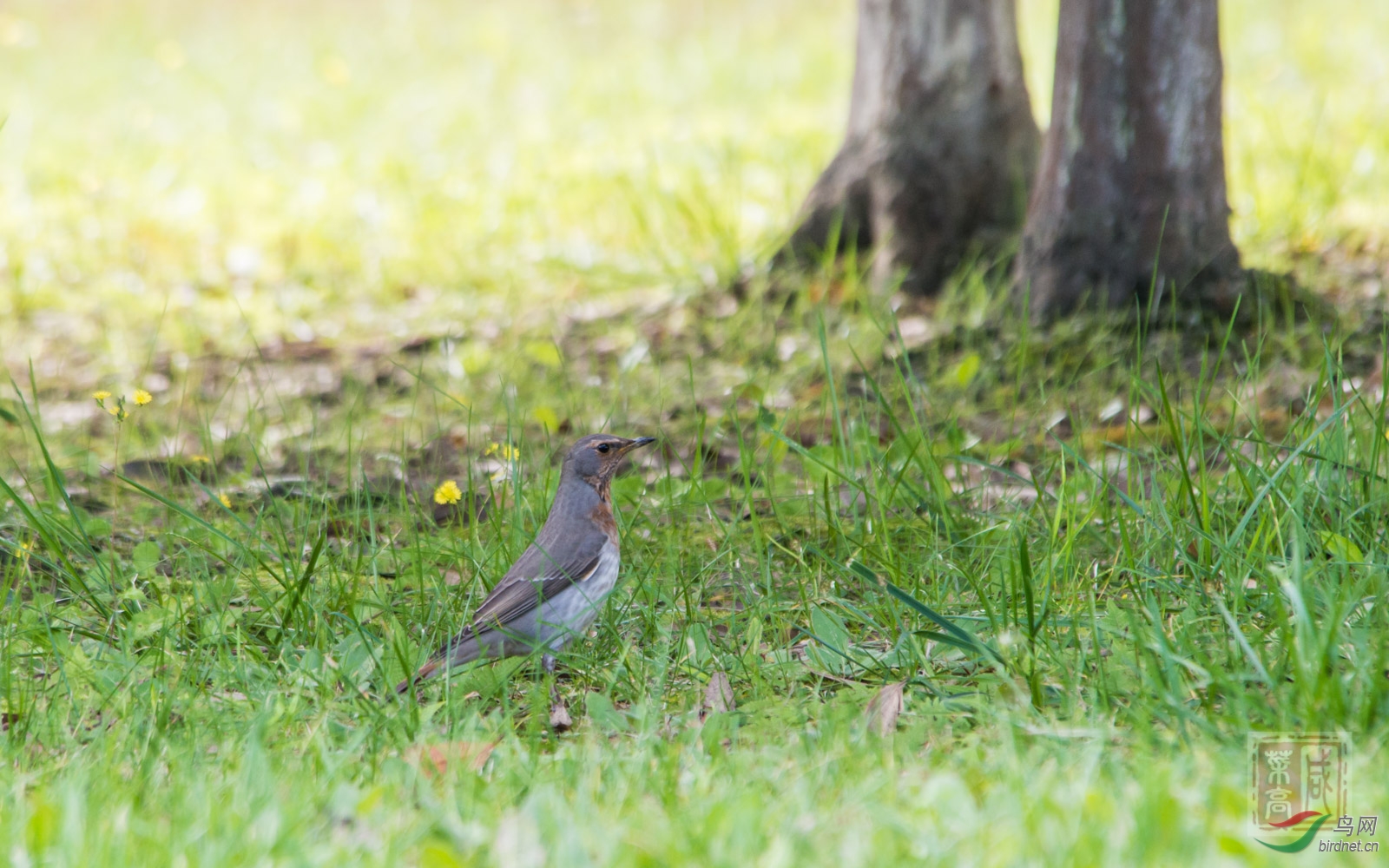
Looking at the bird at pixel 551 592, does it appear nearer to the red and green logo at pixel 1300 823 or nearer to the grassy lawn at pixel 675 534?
the grassy lawn at pixel 675 534

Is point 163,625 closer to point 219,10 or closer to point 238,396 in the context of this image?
point 238,396

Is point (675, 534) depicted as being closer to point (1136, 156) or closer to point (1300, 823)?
point (1300, 823)

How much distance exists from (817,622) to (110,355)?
496 centimetres

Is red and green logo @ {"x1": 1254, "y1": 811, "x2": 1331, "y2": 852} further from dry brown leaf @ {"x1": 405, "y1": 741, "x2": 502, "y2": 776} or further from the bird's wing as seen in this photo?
the bird's wing

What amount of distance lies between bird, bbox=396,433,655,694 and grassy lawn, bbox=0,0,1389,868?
0.31ft

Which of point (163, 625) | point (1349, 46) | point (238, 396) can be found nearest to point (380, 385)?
point (238, 396)

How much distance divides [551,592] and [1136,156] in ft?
11.0

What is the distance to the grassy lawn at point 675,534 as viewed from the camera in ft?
8.03

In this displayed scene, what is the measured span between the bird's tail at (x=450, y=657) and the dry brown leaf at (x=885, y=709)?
988 mm

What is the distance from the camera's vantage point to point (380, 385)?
6.28m

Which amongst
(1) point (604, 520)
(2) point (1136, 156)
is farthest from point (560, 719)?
(2) point (1136, 156)

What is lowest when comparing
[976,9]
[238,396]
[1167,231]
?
[238,396]

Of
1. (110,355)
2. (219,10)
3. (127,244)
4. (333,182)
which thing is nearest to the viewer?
(110,355)

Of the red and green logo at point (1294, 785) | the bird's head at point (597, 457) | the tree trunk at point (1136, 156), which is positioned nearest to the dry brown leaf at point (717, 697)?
the bird's head at point (597, 457)
